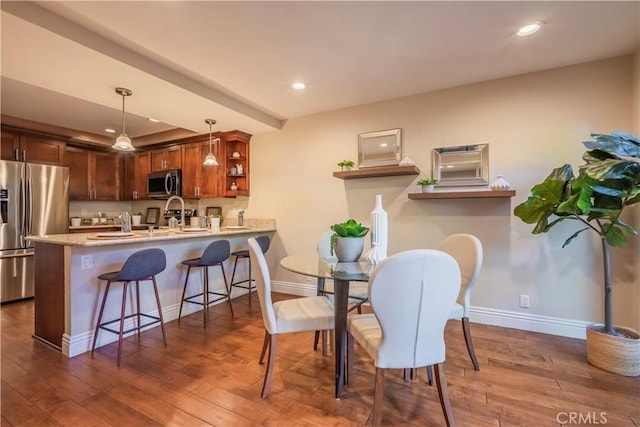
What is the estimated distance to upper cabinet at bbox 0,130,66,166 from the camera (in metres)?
4.01

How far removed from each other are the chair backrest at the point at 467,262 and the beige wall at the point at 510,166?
963mm

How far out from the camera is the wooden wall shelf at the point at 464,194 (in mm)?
2764

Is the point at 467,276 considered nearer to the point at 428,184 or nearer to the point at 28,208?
the point at 428,184

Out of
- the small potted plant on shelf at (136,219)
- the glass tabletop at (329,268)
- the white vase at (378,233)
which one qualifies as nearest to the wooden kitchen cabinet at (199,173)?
→ the small potted plant on shelf at (136,219)

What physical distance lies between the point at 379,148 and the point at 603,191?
205 centimetres

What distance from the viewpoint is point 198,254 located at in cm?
342

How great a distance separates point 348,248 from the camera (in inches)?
82.4

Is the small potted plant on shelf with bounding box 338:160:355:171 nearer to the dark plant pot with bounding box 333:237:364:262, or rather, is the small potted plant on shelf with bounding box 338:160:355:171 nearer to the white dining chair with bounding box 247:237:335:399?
the dark plant pot with bounding box 333:237:364:262

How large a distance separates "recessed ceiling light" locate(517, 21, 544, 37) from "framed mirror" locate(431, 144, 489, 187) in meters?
1.05

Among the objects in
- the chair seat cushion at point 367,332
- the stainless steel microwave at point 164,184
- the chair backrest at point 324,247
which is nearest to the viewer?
the chair seat cushion at point 367,332

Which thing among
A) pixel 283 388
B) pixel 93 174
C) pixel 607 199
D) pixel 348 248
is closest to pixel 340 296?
pixel 348 248

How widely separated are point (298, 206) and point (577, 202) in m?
2.94

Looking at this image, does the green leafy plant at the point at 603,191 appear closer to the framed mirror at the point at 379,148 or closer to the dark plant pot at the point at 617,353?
the dark plant pot at the point at 617,353

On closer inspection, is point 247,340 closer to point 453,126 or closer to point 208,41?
point 208,41
